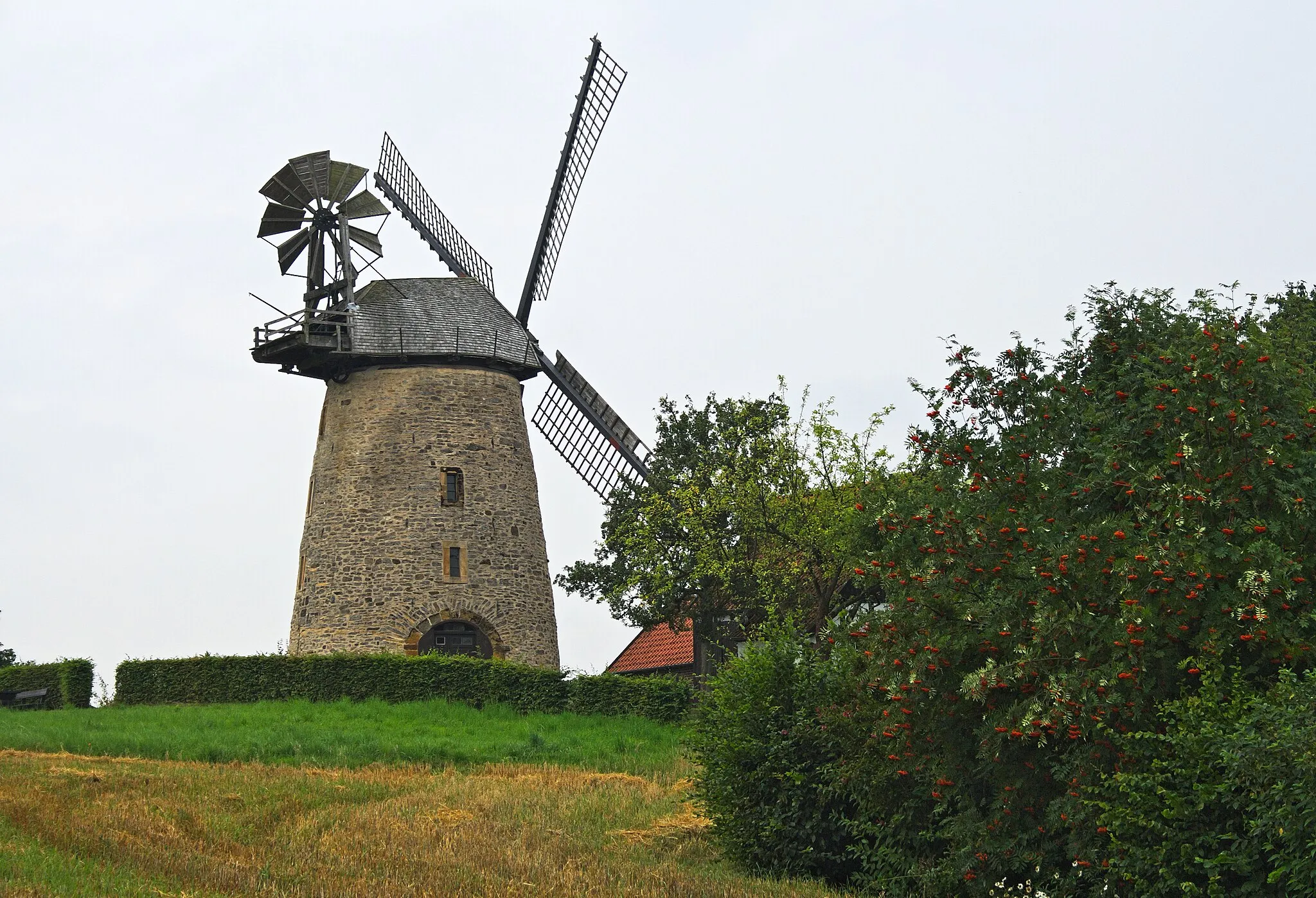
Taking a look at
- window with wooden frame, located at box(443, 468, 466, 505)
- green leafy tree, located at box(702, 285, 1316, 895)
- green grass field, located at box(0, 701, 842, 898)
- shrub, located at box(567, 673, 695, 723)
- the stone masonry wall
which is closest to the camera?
green leafy tree, located at box(702, 285, 1316, 895)

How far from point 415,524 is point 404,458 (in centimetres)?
155

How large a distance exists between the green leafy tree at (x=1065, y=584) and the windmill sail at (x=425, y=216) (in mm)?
24382

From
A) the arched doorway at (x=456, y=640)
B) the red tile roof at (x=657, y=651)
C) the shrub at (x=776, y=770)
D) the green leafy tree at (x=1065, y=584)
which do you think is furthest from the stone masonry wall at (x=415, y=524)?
the green leafy tree at (x=1065, y=584)

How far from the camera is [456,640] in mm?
32094

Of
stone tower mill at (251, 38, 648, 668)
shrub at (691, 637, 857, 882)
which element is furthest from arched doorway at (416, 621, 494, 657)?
shrub at (691, 637, 857, 882)

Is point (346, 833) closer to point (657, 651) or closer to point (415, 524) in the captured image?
point (415, 524)

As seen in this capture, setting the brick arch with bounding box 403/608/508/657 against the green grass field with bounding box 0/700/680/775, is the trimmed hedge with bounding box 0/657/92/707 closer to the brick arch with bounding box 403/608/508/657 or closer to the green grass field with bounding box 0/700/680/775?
the green grass field with bounding box 0/700/680/775

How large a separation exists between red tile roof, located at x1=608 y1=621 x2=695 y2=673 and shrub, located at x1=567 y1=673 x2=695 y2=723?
6911 millimetres

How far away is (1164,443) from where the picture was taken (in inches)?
426

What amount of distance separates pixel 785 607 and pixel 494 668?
20.7 ft

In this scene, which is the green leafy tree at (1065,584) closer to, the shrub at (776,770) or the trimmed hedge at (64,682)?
the shrub at (776,770)

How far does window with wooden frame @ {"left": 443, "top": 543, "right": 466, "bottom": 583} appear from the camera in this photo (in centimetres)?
3203

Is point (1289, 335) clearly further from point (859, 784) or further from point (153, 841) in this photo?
point (153, 841)

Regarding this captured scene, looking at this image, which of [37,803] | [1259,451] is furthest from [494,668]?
[1259,451]
